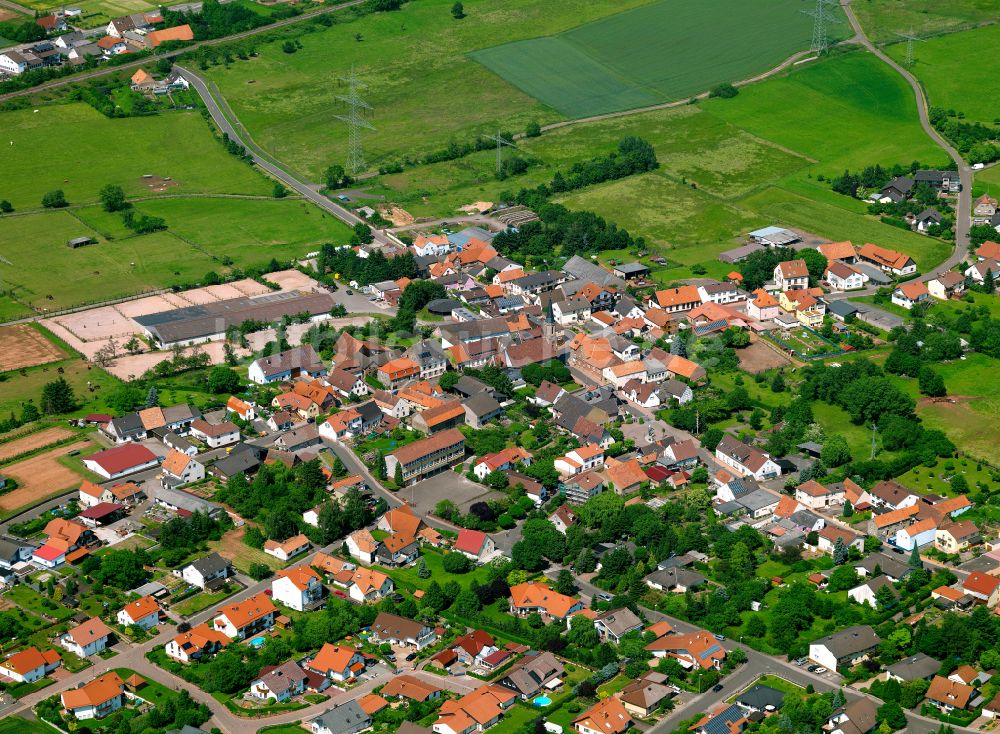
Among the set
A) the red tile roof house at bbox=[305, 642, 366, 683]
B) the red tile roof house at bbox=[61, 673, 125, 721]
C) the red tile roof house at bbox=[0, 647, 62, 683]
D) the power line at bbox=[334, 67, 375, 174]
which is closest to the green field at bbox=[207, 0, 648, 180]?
the power line at bbox=[334, 67, 375, 174]

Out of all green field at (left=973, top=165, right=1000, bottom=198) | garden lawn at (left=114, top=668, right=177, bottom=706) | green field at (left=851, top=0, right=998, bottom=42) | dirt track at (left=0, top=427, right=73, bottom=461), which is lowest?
garden lawn at (left=114, top=668, right=177, bottom=706)

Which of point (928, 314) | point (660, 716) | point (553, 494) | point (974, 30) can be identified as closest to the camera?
point (660, 716)

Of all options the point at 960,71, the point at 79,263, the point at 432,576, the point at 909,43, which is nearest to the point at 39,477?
the point at 432,576

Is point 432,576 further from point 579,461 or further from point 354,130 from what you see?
point 354,130

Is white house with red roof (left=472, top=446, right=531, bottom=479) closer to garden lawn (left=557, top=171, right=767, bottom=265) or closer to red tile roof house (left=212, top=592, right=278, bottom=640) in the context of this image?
red tile roof house (left=212, top=592, right=278, bottom=640)

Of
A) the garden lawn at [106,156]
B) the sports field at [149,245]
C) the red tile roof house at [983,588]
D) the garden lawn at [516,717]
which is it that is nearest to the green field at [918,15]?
the sports field at [149,245]

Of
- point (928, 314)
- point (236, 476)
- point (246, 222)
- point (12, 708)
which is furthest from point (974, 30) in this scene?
point (12, 708)

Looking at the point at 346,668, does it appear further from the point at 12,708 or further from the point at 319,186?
the point at 319,186
